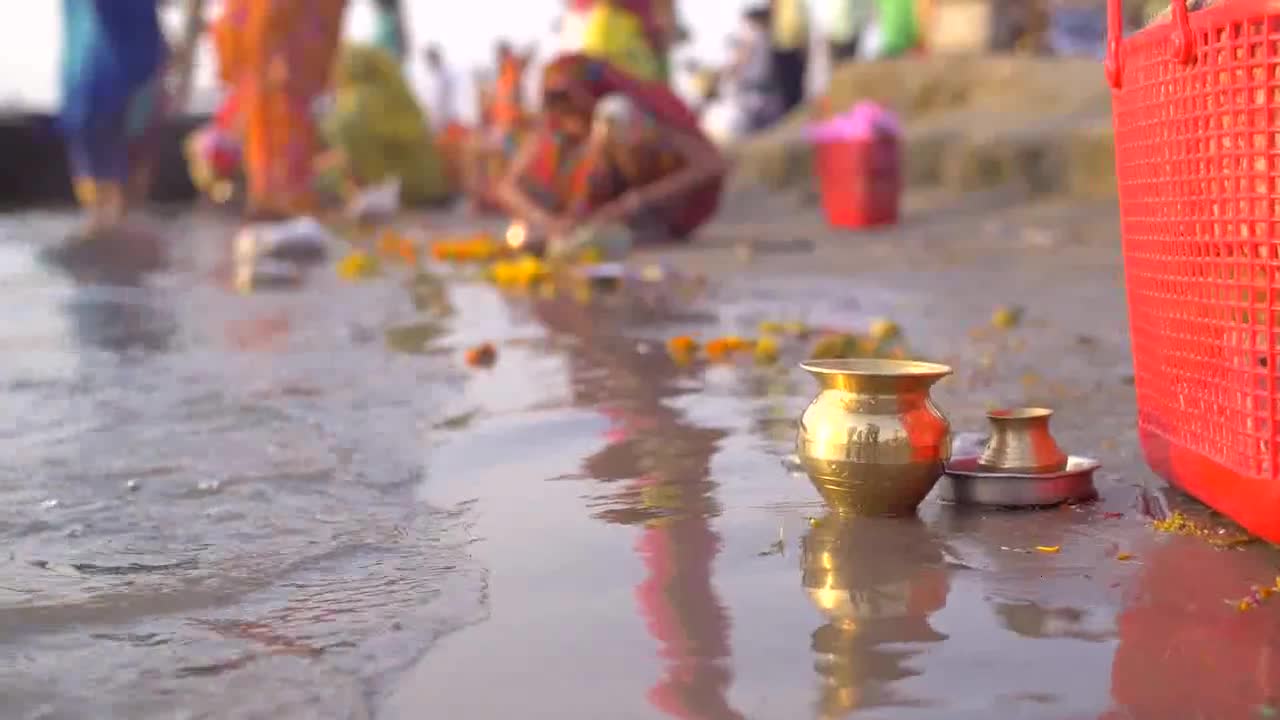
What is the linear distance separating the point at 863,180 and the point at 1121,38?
7.60 m

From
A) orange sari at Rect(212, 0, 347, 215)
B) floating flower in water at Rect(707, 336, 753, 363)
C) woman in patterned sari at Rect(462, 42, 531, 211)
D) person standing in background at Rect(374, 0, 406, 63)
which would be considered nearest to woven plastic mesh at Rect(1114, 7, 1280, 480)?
floating flower in water at Rect(707, 336, 753, 363)

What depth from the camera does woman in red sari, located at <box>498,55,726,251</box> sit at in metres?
9.05

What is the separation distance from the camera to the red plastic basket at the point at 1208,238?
7.08ft

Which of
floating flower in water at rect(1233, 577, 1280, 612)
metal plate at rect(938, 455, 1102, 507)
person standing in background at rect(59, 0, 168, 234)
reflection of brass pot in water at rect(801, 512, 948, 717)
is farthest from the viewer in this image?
person standing in background at rect(59, 0, 168, 234)

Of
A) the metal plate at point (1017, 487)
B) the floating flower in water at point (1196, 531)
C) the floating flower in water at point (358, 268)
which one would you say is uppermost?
the floating flower in water at point (358, 268)

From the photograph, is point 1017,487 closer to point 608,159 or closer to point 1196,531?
point 1196,531

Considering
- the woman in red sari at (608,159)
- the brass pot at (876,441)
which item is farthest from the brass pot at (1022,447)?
the woman in red sari at (608,159)

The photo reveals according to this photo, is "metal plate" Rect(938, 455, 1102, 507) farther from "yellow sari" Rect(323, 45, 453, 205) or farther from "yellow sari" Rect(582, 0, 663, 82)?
"yellow sari" Rect(323, 45, 453, 205)

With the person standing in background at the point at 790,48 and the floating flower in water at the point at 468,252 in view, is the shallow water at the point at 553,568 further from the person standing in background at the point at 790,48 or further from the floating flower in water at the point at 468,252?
the person standing in background at the point at 790,48

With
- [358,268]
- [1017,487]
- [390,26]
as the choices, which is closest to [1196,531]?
[1017,487]

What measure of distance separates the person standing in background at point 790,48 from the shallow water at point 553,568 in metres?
13.8

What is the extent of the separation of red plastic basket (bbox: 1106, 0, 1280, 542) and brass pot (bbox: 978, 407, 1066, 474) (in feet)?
0.63

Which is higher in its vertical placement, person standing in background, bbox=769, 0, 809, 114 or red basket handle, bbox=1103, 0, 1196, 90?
person standing in background, bbox=769, 0, 809, 114

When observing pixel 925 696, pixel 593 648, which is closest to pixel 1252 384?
pixel 925 696
